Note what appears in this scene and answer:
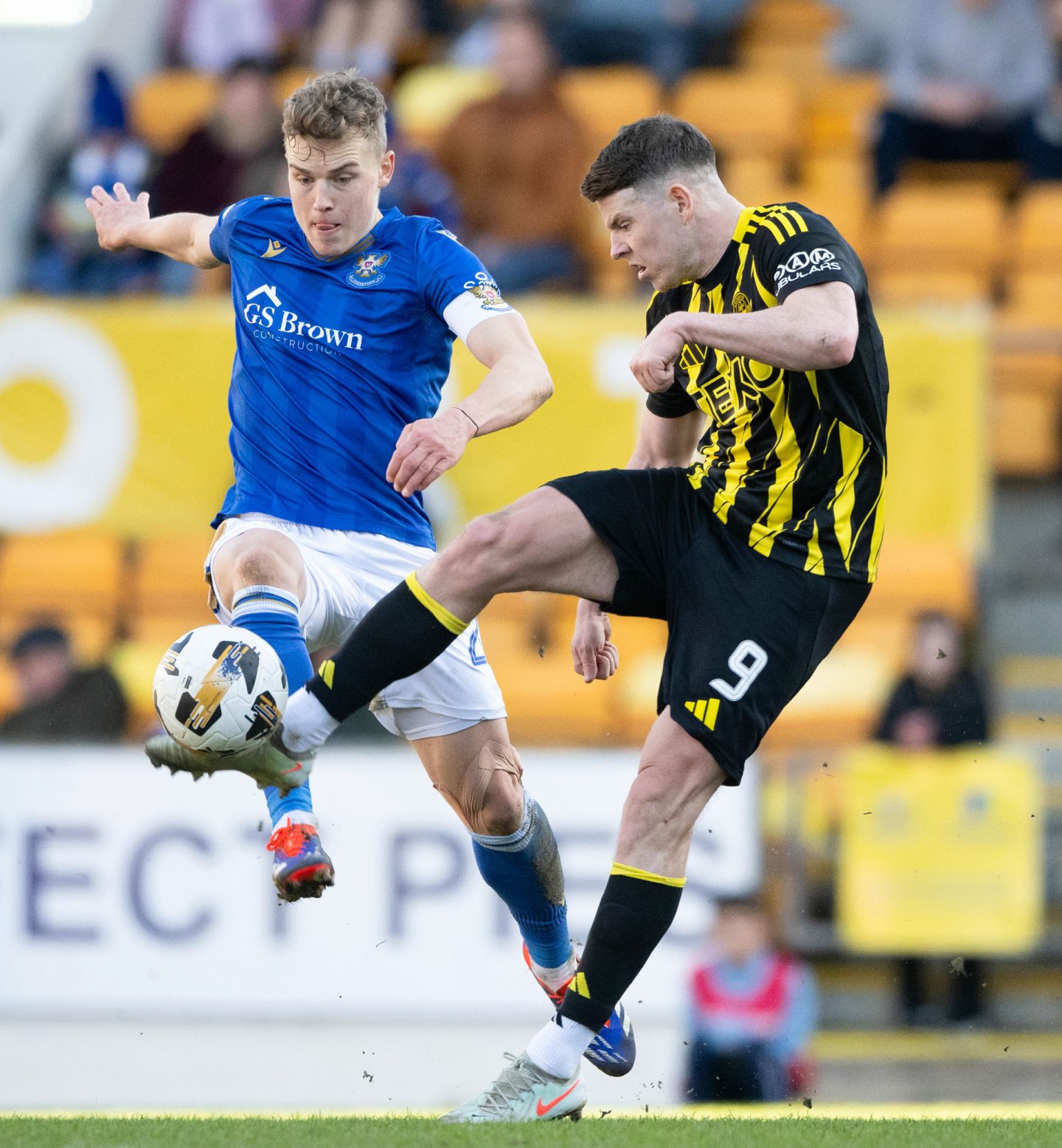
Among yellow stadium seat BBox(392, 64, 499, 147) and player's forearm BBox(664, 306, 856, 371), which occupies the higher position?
yellow stadium seat BBox(392, 64, 499, 147)

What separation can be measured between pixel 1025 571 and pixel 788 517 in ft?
18.1

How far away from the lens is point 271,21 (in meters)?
12.1

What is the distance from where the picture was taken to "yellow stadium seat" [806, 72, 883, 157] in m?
11.5

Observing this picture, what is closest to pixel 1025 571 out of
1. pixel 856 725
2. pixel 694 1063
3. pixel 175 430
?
pixel 856 725

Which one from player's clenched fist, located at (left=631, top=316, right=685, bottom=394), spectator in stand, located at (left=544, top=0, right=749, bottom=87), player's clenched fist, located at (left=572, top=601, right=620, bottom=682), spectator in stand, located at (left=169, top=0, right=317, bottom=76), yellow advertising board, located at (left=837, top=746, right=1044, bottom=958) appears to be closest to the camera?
player's clenched fist, located at (left=631, top=316, right=685, bottom=394)

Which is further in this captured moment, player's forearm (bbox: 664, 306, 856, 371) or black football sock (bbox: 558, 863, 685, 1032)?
black football sock (bbox: 558, 863, 685, 1032)

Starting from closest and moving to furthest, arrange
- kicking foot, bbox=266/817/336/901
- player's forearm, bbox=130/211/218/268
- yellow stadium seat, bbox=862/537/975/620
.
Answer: kicking foot, bbox=266/817/336/901
player's forearm, bbox=130/211/218/268
yellow stadium seat, bbox=862/537/975/620

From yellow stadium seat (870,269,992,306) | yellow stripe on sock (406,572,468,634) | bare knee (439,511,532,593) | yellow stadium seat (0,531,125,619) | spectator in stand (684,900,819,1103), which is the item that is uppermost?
yellow stadium seat (870,269,992,306)

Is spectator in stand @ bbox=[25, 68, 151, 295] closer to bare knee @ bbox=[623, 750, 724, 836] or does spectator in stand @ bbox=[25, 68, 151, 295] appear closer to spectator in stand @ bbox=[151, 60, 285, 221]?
spectator in stand @ bbox=[151, 60, 285, 221]

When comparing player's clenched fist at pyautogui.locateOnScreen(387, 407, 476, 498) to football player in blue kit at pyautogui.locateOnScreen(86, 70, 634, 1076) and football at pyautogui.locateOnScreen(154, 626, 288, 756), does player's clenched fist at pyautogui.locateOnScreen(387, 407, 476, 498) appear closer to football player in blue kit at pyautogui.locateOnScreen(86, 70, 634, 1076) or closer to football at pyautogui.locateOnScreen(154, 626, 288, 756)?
football player in blue kit at pyautogui.locateOnScreen(86, 70, 634, 1076)

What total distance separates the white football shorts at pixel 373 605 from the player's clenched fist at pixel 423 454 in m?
0.64

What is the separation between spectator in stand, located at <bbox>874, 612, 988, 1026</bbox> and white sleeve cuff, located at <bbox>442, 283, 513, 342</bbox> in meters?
3.94

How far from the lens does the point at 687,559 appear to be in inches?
172

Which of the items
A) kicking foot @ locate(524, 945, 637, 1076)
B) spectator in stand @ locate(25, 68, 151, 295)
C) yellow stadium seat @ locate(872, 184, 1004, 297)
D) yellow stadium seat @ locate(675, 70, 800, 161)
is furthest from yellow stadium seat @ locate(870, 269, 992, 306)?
kicking foot @ locate(524, 945, 637, 1076)
